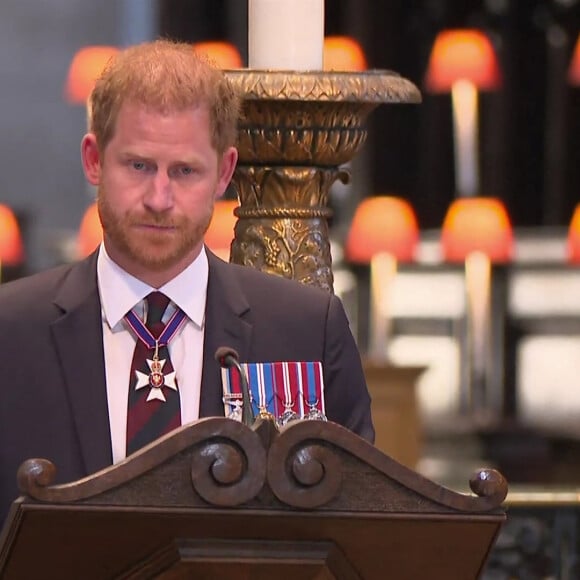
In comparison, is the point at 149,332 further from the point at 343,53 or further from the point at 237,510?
the point at 343,53

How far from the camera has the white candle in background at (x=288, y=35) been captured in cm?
294

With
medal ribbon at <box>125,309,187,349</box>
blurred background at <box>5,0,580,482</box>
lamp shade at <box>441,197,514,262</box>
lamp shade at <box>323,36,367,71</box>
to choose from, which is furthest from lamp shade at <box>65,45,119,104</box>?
medal ribbon at <box>125,309,187,349</box>

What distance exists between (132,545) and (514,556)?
3.05 metres

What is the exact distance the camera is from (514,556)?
4688mm

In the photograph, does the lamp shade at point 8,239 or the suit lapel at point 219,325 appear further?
the lamp shade at point 8,239

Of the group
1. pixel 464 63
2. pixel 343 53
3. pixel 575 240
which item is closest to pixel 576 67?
pixel 464 63

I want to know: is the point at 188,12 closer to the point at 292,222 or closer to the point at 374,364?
the point at 374,364

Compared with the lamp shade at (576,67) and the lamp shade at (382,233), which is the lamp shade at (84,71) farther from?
the lamp shade at (576,67)

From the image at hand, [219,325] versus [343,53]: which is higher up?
[219,325]

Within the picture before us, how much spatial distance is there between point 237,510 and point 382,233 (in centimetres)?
815

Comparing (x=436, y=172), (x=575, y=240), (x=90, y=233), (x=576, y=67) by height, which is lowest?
→ (x=575, y=240)

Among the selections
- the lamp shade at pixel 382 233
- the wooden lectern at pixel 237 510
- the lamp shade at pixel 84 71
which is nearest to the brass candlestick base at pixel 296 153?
the wooden lectern at pixel 237 510

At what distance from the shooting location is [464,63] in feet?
→ 33.7

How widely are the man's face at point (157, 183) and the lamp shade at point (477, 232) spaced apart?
763 cm
